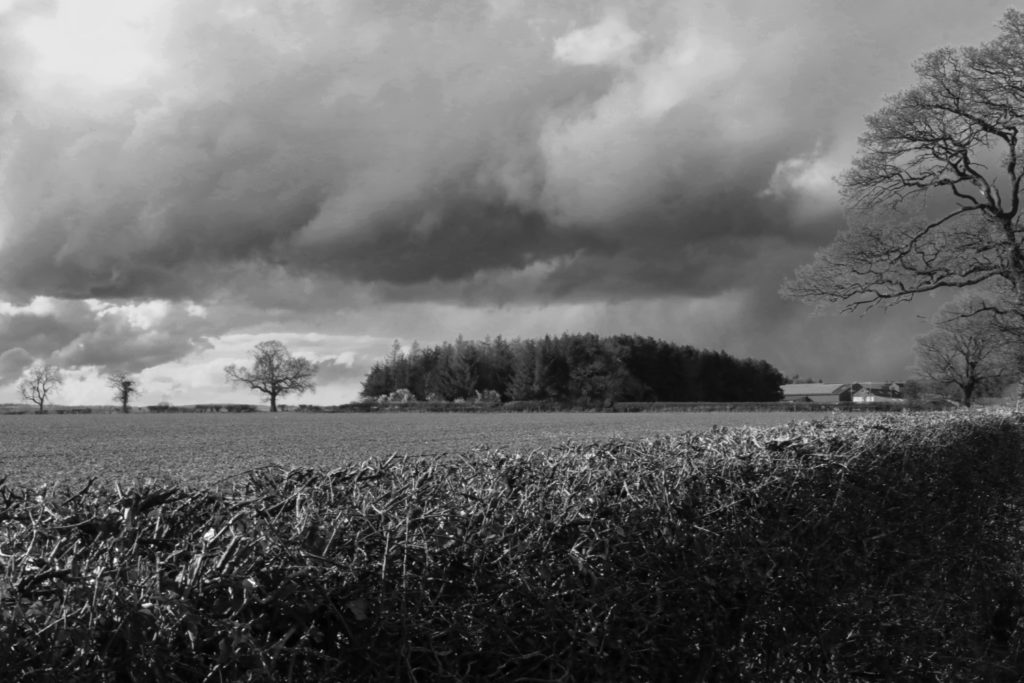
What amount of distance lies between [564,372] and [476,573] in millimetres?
94288

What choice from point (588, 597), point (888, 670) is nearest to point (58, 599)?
point (588, 597)

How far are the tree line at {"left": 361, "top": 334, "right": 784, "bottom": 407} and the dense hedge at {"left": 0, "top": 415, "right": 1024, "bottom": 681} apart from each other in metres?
81.4

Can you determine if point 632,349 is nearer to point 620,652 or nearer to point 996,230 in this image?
point 996,230

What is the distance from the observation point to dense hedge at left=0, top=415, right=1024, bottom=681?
5.81 feet

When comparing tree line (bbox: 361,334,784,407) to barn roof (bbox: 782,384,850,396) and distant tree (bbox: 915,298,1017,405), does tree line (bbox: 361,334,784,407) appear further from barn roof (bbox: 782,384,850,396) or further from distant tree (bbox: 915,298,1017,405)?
barn roof (bbox: 782,384,850,396)

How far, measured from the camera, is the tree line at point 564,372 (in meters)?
94.1

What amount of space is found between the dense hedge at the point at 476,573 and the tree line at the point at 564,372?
8144 centimetres

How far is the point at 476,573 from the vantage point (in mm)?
2221

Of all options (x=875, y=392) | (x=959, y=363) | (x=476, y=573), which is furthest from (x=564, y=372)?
(x=476, y=573)

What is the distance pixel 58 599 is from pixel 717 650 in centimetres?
213

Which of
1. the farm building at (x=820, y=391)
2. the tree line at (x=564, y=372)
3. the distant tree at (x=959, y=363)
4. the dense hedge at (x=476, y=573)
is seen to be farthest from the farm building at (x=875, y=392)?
the dense hedge at (x=476, y=573)

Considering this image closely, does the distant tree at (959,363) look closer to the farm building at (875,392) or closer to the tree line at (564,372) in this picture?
the tree line at (564,372)

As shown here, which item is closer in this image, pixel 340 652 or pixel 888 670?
pixel 340 652

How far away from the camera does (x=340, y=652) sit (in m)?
1.94
